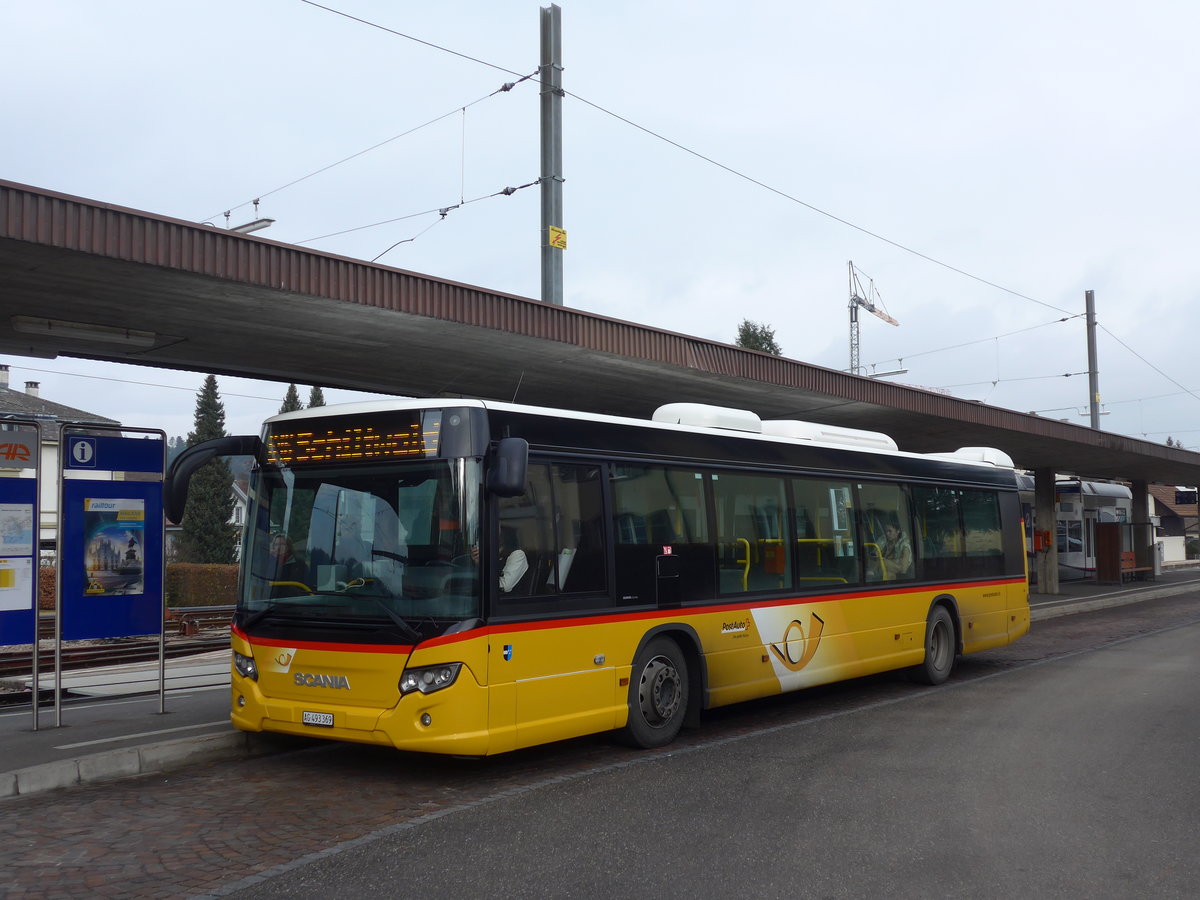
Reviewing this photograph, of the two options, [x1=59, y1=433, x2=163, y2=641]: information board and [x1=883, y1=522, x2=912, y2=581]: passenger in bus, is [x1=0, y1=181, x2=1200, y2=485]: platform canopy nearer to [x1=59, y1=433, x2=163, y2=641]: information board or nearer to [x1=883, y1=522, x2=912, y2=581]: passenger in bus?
[x1=59, y1=433, x2=163, y2=641]: information board

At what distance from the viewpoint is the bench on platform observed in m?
39.4

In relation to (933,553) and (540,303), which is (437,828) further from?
(933,553)

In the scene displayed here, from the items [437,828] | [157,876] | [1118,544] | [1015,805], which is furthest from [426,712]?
[1118,544]

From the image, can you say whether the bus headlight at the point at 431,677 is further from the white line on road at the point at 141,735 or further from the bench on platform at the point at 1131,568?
the bench on platform at the point at 1131,568

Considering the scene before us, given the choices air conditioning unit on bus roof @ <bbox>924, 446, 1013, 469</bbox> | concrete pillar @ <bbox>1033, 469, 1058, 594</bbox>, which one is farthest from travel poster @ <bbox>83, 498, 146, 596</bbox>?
concrete pillar @ <bbox>1033, 469, 1058, 594</bbox>

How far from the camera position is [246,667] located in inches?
331

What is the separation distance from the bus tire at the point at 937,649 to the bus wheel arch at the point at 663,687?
4.93 metres

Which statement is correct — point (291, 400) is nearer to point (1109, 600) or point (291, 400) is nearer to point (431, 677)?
point (1109, 600)

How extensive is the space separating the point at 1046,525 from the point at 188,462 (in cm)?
3176

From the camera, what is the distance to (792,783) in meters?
7.86

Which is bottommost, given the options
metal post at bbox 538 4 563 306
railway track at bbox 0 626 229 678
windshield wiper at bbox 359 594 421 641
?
A: railway track at bbox 0 626 229 678

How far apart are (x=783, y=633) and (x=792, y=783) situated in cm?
309

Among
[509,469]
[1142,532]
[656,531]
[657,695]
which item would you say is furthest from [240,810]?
[1142,532]

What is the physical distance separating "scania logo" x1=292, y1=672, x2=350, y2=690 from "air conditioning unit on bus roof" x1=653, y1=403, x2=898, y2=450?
394cm
